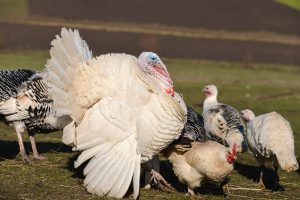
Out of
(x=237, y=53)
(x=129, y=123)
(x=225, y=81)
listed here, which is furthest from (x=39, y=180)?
(x=237, y=53)

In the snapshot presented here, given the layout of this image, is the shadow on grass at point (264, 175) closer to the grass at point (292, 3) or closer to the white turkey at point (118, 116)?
the white turkey at point (118, 116)

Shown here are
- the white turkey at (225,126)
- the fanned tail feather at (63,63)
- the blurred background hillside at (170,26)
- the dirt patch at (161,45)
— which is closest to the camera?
the fanned tail feather at (63,63)

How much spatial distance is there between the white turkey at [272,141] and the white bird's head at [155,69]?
4.68 ft

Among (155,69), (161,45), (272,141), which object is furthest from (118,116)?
(161,45)

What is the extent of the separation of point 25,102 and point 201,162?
2373 millimetres

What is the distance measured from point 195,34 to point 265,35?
284cm

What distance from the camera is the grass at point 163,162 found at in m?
7.73

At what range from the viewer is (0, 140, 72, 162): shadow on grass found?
9.30 metres

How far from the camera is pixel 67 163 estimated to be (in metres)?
8.94

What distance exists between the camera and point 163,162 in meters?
9.26

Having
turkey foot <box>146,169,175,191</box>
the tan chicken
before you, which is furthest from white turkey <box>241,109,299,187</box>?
turkey foot <box>146,169,175,191</box>

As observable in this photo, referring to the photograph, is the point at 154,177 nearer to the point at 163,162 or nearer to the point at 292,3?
the point at 163,162

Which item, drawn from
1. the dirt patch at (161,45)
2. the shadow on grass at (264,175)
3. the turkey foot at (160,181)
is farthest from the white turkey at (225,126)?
the dirt patch at (161,45)

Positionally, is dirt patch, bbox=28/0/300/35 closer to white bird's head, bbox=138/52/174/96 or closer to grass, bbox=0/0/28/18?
grass, bbox=0/0/28/18
